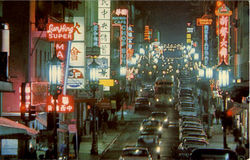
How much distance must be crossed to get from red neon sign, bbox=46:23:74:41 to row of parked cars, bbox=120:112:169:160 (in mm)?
8005

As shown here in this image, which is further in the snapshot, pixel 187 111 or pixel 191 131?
pixel 187 111

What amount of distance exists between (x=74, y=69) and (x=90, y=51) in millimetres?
2301

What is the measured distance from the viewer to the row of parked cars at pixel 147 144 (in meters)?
23.7

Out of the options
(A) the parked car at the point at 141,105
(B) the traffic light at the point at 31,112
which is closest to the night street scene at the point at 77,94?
(B) the traffic light at the point at 31,112

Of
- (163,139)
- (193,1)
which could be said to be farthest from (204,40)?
(193,1)

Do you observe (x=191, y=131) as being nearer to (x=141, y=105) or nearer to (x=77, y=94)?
(x=77, y=94)

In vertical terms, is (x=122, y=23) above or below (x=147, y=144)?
above

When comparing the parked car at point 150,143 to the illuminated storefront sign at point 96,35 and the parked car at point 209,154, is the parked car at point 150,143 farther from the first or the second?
the parked car at point 209,154

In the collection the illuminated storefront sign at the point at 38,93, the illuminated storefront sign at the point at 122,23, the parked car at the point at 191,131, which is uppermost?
the illuminated storefront sign at the point at 122,23

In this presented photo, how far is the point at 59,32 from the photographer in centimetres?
2650

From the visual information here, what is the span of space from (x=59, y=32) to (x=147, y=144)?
423 inches

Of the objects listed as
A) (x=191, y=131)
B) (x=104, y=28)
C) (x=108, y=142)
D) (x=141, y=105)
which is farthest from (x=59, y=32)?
(x=141, y=105)

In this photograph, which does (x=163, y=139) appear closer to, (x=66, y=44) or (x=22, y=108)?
(x=66, y=44)

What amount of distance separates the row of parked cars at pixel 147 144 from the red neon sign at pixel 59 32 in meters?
8.00
